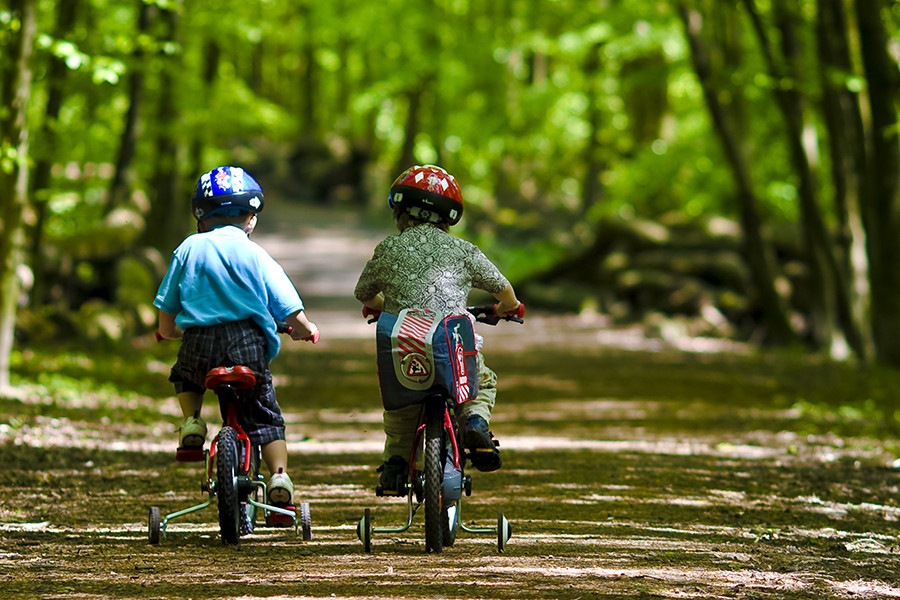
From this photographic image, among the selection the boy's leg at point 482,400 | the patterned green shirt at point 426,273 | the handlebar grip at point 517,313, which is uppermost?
the patterned green shirt at point 426,273

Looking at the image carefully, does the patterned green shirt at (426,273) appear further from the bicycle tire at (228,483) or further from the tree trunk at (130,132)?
the tree trunk at (130,132)

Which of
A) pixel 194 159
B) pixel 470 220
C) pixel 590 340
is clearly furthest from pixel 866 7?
pixel 470 220

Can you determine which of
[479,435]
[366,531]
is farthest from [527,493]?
[366,531]

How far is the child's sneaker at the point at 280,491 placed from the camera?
6.29 m

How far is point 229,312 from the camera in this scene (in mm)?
6219

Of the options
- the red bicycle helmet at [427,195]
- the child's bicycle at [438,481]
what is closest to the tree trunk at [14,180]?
the red bicycle helmet at [427,195]

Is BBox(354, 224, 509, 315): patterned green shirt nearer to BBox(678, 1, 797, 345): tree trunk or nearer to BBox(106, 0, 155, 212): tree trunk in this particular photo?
BBox(678, 1, 797, 345): tree trunk

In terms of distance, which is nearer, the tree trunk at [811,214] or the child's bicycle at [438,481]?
the child's bicycle at [438,481]

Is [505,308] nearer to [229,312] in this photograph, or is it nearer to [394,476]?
[394,476]

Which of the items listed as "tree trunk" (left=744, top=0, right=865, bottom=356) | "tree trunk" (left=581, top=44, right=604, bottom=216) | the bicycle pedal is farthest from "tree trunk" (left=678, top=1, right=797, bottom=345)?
Result: the bicycle pedal

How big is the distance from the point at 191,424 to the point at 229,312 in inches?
23.3

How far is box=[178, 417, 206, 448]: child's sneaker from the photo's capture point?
6258mm

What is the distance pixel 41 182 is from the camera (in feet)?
63.2

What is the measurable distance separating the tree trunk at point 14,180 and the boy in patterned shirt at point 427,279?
758cm
